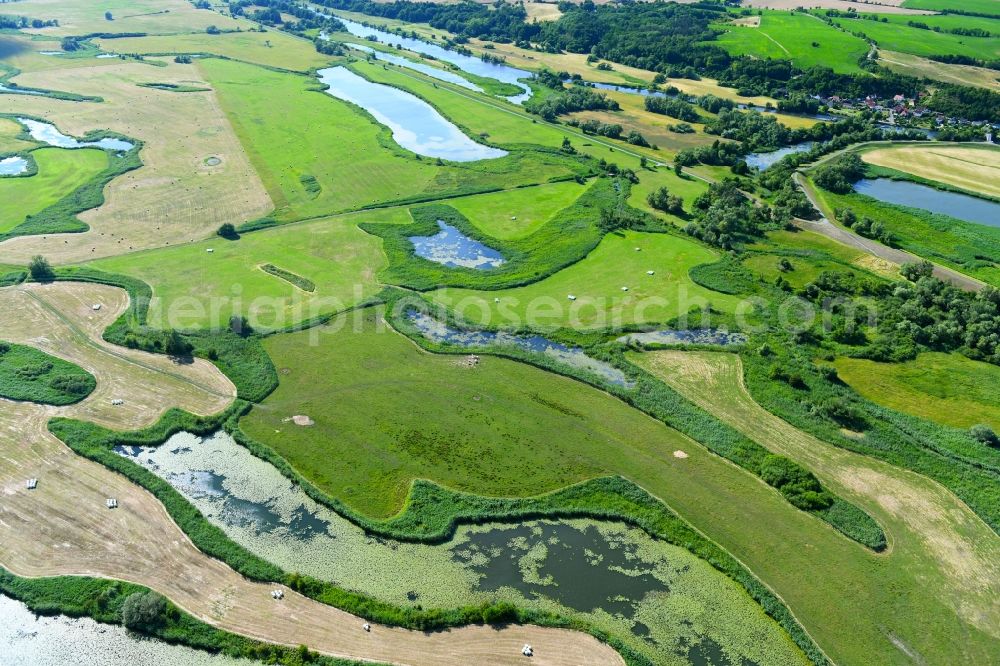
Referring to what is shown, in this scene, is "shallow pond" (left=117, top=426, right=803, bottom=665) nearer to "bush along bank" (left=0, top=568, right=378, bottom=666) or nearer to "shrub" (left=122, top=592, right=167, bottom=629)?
"bush along bank" (left=0, top=568, right=378, bottom=666)

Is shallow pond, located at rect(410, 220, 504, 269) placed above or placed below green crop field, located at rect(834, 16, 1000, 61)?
below

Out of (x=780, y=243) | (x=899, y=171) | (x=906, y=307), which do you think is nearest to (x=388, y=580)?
(x=906, y=307)

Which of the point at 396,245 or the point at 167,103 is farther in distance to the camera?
the point at 167,103

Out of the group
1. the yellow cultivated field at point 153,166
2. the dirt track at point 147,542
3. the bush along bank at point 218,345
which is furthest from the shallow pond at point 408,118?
the dirt track at point 147,542

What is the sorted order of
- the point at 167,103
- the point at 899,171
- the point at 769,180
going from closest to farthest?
the point at 769,180 < the point at 899,171 < the point at 167,103

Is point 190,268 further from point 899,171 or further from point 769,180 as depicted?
point 899,171

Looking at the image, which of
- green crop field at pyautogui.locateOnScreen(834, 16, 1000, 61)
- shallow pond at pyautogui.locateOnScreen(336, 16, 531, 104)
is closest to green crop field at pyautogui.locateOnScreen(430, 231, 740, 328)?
shallow pond at pyautogui.locateOnScreen(336, 16, 531, 104)

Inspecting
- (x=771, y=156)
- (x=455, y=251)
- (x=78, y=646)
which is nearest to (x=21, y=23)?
(x=455, y=251)
